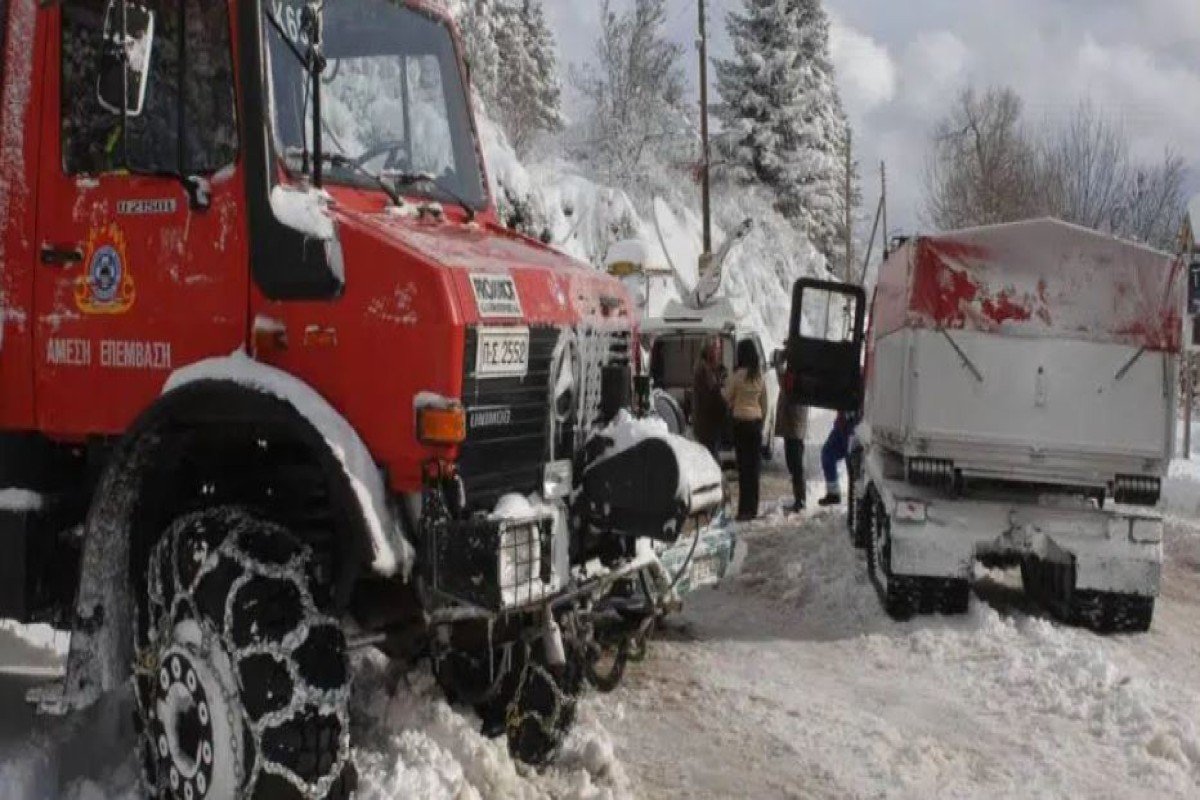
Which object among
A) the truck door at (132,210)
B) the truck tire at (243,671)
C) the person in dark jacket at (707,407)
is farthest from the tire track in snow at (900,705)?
the person in dark jacket at (707,407)

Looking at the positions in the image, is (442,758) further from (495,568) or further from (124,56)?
(124,56)

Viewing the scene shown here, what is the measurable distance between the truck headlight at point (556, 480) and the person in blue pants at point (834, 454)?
27.4 ft

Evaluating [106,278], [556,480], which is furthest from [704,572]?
[106,278]

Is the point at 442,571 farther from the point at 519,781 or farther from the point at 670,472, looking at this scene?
the point at 519,781

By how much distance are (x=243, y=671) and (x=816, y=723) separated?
311 centimetres

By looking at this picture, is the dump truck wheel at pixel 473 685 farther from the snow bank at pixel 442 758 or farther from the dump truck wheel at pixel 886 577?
the dump truck wheel at pixel 886 577

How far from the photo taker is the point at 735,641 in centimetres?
712

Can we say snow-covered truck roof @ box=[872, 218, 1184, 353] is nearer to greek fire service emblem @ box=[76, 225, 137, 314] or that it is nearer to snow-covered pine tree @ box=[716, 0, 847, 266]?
greek fire service emblem @ box=[76, 225, 137, 314]

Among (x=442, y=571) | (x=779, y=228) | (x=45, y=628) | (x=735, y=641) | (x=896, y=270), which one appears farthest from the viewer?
(x=779, y=228)

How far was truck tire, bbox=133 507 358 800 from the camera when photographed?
11.5 feet

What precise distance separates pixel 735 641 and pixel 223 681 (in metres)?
4.13

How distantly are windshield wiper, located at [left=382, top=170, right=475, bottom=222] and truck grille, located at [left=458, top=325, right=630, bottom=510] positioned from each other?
0.87 meters

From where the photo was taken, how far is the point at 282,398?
358 centimetres

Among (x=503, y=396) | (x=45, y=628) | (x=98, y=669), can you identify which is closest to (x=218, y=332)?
(x=503, y=396)
